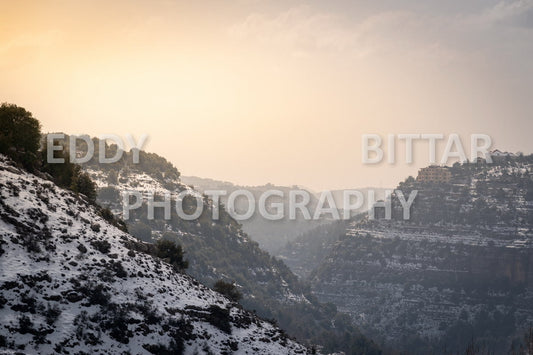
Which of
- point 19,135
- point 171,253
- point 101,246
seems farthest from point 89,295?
point 171,253

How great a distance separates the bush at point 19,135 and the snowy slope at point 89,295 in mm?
4561

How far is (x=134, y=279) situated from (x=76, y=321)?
12.9 metres

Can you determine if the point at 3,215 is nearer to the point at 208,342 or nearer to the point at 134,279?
the point at 134,279

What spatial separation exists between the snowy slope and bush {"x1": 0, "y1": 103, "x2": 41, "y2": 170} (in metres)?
4.56

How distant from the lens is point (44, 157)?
9944 cm

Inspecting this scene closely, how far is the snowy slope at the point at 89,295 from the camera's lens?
59.2 metres

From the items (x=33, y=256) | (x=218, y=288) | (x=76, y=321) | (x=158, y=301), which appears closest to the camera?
(x=76, y=321)

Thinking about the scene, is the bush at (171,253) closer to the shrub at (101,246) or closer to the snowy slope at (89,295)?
the snowy slope at (89,295)

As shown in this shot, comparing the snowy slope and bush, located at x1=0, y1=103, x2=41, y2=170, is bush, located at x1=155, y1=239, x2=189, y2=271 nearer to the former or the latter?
the snowy slope

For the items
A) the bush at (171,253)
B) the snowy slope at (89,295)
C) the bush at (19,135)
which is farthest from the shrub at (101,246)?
the bush at (171,253)

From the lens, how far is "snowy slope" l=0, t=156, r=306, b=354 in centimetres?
5919

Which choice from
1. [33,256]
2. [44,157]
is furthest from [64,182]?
[33,256]

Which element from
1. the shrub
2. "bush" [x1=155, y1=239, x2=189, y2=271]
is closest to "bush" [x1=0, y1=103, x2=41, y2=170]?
the shrub

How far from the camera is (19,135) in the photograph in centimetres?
8888
